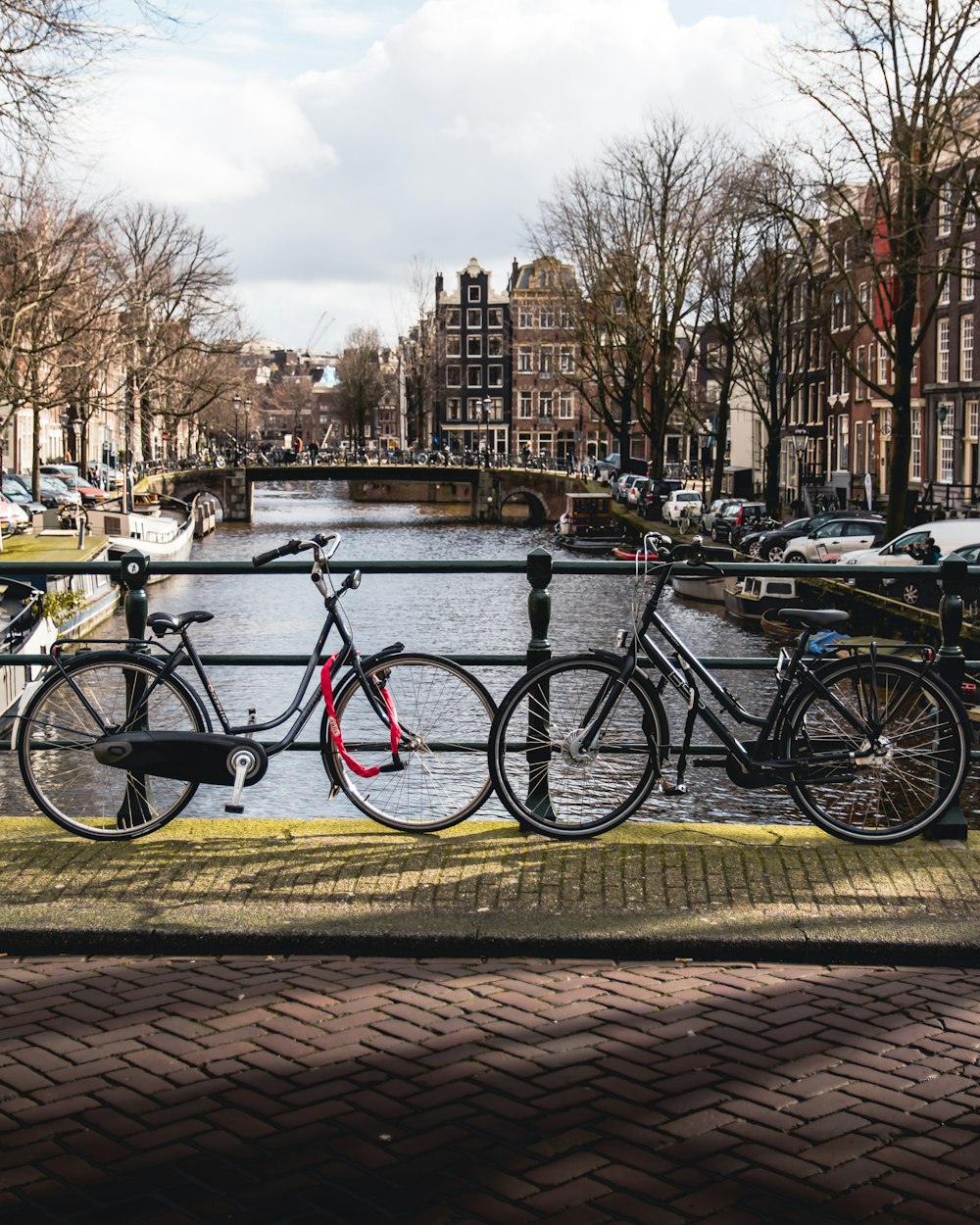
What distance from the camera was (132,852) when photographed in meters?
5.25

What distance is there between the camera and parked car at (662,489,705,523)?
159ft

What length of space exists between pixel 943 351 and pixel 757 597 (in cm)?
2206

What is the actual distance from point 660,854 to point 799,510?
4749 cm

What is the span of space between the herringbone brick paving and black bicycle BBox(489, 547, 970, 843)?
970 millimetres

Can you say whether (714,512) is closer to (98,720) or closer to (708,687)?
(708,687)

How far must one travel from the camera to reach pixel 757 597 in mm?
31469

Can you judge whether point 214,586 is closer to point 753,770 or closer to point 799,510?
point 799,510

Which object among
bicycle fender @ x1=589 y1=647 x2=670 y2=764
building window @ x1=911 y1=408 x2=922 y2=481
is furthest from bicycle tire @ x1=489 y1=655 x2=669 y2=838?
building window @ x1=911 y1=408 x2=922 y2=481

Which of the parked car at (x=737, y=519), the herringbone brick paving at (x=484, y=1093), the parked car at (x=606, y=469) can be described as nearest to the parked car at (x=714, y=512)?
the parked car at (x=737, y=519)

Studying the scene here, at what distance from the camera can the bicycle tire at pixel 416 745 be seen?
5.44 metres

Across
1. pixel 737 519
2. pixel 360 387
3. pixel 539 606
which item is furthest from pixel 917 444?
pixel 360 387

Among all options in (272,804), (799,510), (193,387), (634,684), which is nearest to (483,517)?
(193,387)

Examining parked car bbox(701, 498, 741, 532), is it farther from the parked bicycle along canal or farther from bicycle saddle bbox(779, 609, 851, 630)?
bicycle saddle bbox(779, 609, 851, 630)

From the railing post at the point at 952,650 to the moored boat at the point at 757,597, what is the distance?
981 inches
